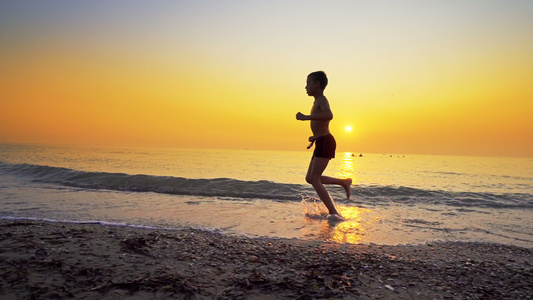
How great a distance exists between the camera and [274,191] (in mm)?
10125

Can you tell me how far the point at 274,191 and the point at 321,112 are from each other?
201 inches

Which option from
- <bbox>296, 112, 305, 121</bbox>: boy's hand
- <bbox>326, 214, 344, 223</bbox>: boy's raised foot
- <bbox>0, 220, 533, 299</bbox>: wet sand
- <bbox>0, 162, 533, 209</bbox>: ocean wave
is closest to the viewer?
<bbox>0, 220, 533, 299</bbox>: wet sand

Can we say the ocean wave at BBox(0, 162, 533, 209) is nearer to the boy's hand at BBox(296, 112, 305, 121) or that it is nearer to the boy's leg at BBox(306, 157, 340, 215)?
the boy's leg at BBox(306, 157, 340, 215)

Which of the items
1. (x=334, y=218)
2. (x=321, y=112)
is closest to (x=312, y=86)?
(x=321, y=112)

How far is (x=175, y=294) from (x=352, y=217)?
181 inches

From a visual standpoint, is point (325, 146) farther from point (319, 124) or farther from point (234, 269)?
point (234, 269)

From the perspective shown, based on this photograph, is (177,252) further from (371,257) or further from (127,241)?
(371,257)

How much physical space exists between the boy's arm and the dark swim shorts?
1.24 ft

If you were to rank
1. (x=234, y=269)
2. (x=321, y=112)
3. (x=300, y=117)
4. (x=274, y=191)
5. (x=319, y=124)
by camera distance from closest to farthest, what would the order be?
(x=234, y=269), (x=300, y=117), (x=321, y=112), (x=319, y=124), (x=274, y=191)

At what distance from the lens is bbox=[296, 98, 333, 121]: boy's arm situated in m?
5.29

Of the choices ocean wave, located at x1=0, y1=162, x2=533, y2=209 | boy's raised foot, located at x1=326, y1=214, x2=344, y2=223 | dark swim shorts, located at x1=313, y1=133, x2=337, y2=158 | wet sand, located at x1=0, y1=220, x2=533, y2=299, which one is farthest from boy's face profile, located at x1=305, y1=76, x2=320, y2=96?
ocean wave, located at x1=0, y1=162, x2=533, y2=209

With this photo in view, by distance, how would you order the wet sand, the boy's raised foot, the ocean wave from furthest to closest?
the ocean wave < the boy's raised foot < the wet sand

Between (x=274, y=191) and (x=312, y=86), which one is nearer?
(x=312, y=86)

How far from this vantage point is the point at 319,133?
5.62m
